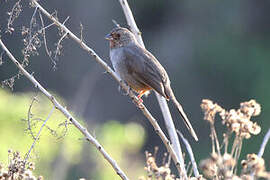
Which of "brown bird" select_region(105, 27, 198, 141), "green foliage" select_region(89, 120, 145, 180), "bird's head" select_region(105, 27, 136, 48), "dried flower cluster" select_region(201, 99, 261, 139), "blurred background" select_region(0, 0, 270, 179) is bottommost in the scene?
"dried flower cluster" select_region(201, 99, 261, 139)

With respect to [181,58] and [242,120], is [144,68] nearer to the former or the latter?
[242,120]

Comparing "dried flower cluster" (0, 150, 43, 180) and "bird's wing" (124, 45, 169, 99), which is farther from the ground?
"bird's wing" (124, 45, 169, 99)

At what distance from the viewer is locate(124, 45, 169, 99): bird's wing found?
489cm

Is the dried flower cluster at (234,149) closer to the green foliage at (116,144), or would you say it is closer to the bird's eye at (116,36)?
the bird's eye at (116,36)

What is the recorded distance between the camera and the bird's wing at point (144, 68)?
489 centimetres

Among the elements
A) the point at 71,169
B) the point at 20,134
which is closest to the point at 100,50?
the point at 71,169

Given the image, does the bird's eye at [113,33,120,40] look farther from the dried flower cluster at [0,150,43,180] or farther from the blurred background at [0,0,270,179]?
the blurred background at [0,0,270,179]

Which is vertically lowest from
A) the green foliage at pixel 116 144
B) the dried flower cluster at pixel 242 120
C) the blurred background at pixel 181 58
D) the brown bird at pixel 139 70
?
the dried flower cluster at pixel 242 120

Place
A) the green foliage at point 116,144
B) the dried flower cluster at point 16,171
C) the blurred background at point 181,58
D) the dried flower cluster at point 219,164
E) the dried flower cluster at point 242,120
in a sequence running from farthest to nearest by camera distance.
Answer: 1. the blurred background at point 181,58
2. the green foliage at point 116,144
3. the dried flower cluster at point 242,120
4. the dried flower cluster at point 16,171
5. the dried flower cluster at point 219,164

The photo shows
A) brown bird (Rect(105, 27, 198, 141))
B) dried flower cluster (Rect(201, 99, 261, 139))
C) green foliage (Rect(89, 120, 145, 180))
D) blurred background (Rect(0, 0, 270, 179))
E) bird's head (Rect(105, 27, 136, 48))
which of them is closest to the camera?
dried flower cluster (Rect(201, 99, 261, 139))

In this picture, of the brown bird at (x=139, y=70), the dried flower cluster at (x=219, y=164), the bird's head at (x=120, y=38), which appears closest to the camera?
the dried flower cluster at (x=219, y=164)

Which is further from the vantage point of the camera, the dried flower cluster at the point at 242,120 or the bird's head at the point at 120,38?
the bird's head at the point at 120,38

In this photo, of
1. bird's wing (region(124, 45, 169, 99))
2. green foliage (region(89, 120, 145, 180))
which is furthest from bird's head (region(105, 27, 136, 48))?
green foliage (region(89, 120, 145, 180))

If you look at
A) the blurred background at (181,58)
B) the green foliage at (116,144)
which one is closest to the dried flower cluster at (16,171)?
the green foliage at (116,144)
